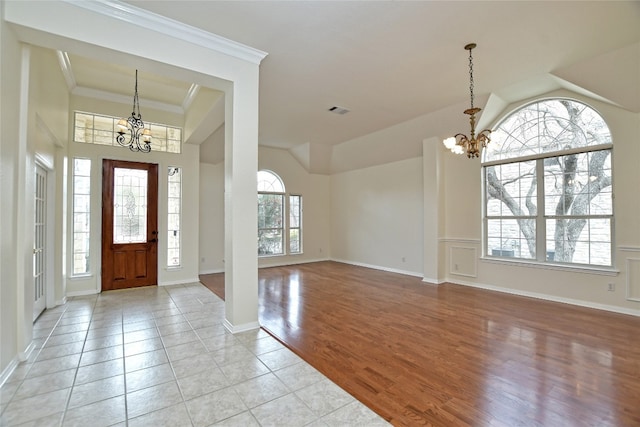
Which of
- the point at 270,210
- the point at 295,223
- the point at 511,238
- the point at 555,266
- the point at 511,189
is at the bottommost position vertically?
the point at 555,266

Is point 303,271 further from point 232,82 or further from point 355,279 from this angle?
point 232,82

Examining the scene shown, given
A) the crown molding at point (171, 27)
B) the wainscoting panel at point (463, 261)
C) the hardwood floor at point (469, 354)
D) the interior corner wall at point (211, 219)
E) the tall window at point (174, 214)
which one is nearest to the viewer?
the hardwood floor at point (469, 354)

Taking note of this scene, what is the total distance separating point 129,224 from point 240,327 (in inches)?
134

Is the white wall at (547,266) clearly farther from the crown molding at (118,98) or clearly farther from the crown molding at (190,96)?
the crown molding at (118,98)

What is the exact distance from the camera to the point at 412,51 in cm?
329

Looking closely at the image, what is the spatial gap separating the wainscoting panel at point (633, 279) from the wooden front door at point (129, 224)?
24.3ft

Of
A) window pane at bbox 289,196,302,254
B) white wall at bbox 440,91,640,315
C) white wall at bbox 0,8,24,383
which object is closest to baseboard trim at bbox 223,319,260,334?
white wall at bbox 0,8,24,383

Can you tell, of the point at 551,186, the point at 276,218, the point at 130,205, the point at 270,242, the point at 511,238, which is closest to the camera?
the point at 551,186

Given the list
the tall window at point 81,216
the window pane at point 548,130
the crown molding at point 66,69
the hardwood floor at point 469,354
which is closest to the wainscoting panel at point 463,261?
the hardwood floor at point 469,354

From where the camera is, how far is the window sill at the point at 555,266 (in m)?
3.97

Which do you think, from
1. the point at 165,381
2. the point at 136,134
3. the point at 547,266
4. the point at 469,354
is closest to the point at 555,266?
the point at 547,266

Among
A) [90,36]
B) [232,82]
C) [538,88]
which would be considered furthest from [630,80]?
[90,36]

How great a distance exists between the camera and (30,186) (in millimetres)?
2777

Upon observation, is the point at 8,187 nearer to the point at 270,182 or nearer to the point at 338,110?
the point at 338,110
